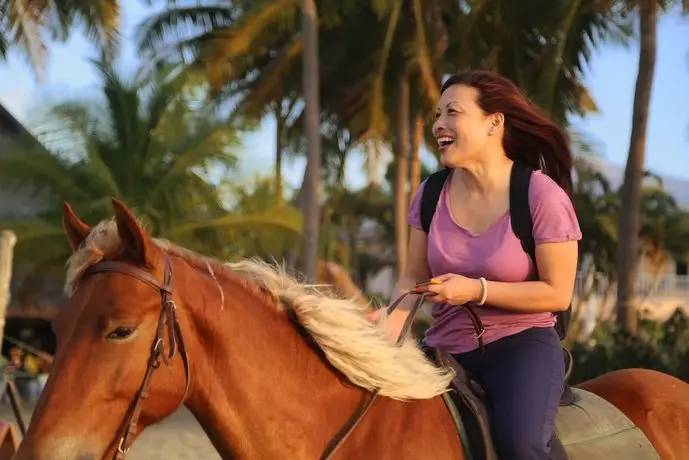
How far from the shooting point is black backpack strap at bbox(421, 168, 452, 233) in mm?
3207

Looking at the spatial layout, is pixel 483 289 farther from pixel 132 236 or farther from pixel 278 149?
pixel 278 149

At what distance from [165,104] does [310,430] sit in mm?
15732

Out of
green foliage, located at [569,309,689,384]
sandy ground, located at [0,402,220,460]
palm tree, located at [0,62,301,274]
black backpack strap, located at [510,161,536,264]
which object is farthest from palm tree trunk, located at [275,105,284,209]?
black backpack strap, located at [510,161,536,264]

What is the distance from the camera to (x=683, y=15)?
13.3m

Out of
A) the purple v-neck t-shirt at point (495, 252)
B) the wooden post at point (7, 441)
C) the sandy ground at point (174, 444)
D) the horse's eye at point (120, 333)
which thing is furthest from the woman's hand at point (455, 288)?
the sandy ground at point (174, 444)

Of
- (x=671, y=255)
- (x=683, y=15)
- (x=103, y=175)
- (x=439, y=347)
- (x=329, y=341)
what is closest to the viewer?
(x=329, y=341)

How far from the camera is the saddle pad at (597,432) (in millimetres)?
3125

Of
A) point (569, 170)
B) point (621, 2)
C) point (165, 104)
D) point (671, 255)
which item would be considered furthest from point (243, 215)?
point (671, 255)

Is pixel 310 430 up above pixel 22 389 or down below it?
above

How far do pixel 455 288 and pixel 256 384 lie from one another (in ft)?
2.15

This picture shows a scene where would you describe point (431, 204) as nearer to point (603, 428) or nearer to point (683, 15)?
point (603, 428)

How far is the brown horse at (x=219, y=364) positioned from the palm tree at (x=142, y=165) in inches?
571

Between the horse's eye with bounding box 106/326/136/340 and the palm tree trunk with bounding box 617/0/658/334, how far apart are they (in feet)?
39.6

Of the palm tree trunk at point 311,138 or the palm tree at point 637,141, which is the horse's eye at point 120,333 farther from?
the palm tree trunk at point 311,138
